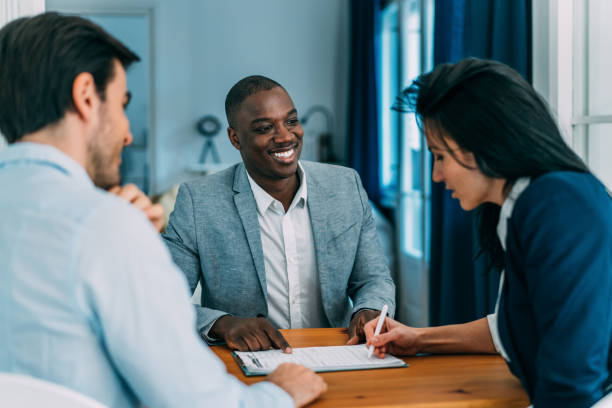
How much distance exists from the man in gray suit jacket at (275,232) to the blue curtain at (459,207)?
796 mm

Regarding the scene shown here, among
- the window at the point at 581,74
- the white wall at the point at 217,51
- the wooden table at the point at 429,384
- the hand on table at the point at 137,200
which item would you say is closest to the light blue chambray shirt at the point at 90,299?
the hand on table at the point at 137,200

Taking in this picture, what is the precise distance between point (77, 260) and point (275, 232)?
1.20 meters

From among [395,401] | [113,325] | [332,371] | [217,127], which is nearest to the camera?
[113,325]

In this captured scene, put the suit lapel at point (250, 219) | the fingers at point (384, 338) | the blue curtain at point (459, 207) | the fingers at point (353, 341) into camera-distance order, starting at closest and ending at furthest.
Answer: the fingers at point (384, 338), the fingers at point (353, 341), the suit lapel at point (250, 219), the blue curtain at point (459, 207)

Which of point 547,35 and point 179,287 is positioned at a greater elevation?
point 547,35

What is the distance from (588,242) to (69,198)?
751 millimetres

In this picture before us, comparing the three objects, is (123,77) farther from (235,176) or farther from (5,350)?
(235,176)

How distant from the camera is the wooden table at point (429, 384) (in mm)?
1054

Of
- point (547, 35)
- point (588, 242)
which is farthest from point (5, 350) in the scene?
point (547, 35)

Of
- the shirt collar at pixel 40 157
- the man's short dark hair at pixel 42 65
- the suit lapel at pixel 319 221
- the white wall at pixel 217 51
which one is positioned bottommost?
the suit lapel at pixel 319 221

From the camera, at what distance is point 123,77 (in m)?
0.92

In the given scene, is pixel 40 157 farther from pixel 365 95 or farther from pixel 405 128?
pixel 365 95

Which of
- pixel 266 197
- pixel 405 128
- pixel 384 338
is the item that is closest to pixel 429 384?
pixel 384 338

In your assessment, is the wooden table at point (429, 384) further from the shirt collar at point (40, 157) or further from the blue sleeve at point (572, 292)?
the shirt collar at point (40, 157)
